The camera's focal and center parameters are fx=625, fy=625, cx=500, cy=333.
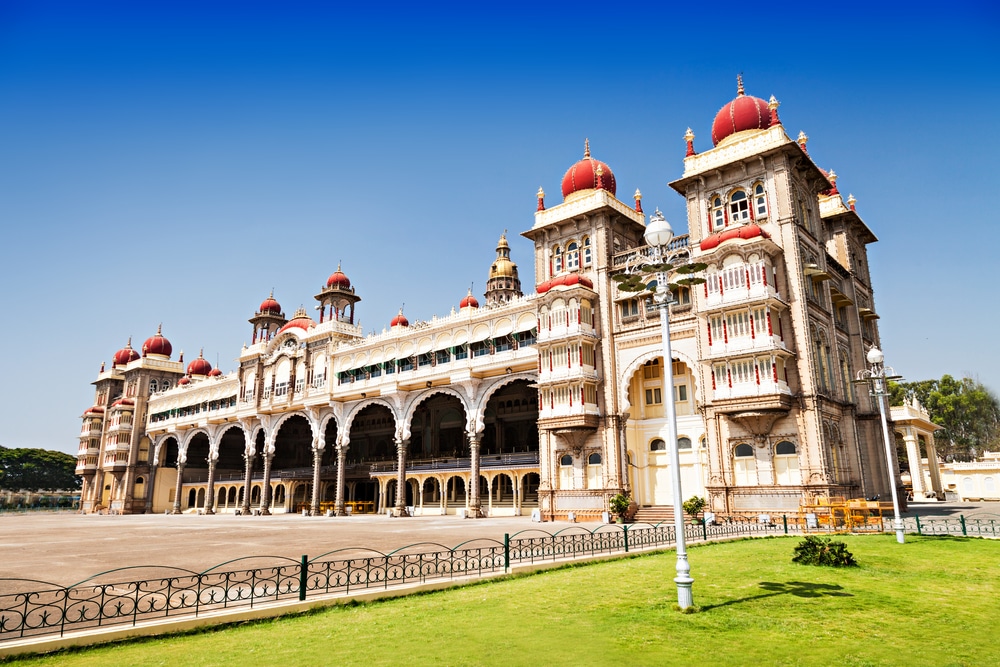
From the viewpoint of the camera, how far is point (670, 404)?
36.7ft

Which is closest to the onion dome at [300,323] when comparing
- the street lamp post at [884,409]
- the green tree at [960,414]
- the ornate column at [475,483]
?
the ornate column at [475,483]

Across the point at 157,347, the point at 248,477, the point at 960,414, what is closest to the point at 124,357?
the point at 157,347

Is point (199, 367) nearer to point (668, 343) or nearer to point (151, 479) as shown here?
point (151, 479)

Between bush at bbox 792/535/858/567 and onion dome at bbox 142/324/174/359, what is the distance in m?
80.0

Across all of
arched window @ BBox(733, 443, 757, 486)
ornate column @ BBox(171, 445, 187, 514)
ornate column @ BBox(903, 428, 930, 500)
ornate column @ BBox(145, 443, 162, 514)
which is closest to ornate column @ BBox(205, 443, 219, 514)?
ornate column @ BBox(171, 445, 187, 514)

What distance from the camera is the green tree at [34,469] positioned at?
108 meters

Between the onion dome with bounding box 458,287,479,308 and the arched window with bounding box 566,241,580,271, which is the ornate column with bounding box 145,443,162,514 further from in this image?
the arched window with bounding box 566,241,580,271

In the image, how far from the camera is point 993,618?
8.76 m

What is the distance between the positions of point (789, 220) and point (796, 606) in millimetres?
23120

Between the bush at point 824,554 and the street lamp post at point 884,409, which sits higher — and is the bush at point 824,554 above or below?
below

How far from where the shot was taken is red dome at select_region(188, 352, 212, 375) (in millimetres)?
76438

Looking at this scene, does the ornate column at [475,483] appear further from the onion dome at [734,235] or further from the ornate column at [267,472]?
the ornate column at [267,472]

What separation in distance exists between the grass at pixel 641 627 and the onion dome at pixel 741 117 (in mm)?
24113

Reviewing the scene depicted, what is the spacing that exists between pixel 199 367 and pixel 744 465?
223 ft
